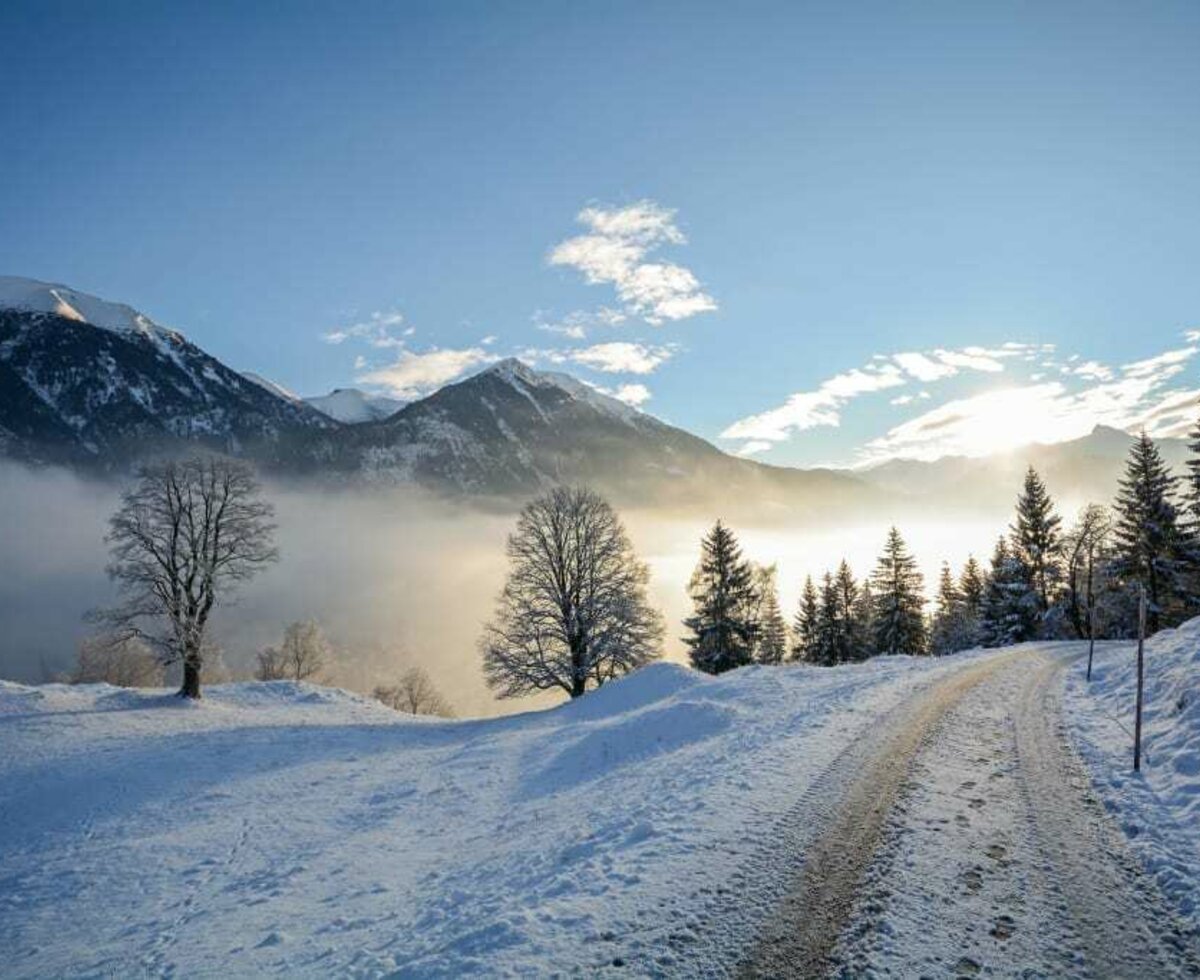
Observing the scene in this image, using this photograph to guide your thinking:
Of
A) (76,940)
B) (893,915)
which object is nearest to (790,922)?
(893,915)

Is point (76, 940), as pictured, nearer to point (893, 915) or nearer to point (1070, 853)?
point (893, 915)

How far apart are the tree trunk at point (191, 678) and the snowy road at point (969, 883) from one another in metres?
29.7

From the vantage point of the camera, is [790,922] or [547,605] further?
[547,605]

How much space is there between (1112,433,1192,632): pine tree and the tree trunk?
58078 mm

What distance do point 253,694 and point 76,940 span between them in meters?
24.7

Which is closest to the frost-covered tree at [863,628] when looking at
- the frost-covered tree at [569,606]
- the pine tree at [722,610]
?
the pine tree at [722,610]

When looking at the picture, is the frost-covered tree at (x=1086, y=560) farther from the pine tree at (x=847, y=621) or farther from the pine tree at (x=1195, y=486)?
the pine tree at (x=847, y=621)

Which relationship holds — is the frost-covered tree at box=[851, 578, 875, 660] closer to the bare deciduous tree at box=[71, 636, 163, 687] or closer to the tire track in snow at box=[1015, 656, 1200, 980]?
the tire track in snow at box=[1015, 656, 1200, 980]

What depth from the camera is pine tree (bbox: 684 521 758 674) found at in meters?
50.0

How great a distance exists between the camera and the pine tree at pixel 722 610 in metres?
50.0

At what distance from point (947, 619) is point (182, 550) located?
83.4m

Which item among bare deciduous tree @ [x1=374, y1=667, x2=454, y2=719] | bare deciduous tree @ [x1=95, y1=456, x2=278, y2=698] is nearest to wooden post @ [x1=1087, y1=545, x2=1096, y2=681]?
bare deciduous tree @ [x1=95, y1=456, x2=278, y2=698]

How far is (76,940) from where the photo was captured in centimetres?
1080

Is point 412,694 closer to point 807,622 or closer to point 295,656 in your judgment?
point 295,656
